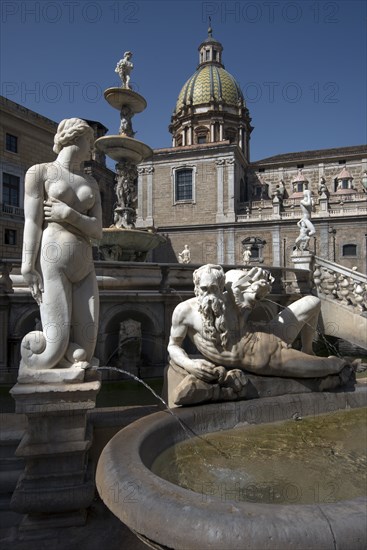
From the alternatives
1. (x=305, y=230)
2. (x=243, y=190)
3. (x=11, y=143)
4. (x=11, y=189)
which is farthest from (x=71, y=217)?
(x=243, y=190)

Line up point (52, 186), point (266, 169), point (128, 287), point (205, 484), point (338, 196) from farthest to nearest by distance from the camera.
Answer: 1. point (266, 169)
2. point (338, 196)
3. point (128, 287)
4. point (52, 186)
5. point (205, 484)

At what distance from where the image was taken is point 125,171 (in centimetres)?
1002

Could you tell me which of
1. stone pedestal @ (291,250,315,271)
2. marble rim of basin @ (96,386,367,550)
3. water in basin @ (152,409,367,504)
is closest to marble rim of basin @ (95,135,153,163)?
stone pedestal @ (291,250,315,271)

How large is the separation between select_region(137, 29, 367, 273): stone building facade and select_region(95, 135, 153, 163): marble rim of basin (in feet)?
79.3

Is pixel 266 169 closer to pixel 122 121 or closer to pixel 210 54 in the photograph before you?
pixel 210 54

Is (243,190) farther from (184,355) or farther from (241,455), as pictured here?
(241,455)

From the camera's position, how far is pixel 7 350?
5.66m

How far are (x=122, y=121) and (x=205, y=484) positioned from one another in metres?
9.80

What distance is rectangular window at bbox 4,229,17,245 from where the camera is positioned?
2859 centimetres

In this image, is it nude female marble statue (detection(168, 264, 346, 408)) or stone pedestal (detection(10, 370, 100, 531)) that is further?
nude female marble statue (detection(168, 264, 346, 408))

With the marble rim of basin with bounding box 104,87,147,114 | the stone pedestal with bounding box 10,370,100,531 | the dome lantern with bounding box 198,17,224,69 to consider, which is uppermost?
the dome lantern with bounding box 198,17,224,69

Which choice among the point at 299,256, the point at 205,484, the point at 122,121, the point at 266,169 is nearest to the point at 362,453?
the point at 205,484

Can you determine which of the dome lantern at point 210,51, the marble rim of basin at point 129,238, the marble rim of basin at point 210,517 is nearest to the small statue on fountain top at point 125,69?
the marble rim of basin at point 129,238

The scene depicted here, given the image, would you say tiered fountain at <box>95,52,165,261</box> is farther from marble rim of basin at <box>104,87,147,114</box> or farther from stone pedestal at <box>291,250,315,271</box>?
stone pedestal at <box>291,250,315,271</box>
